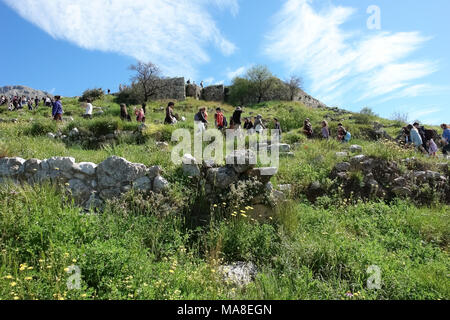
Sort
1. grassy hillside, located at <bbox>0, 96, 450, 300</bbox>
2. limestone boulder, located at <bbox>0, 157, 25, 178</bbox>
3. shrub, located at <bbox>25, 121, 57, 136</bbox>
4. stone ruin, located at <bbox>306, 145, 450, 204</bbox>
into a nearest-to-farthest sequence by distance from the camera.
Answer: grassy hillside, located at <bbox>0, 96, 450, 300</bbox>, limestone boulder, located at <bbox>0, 157, 25, 178</bbox>, stone ruin, located at <bbox>306, 145, 450, 204</bbox>, shrub, located at <bbox>25, 121, 57, 136</bbox>

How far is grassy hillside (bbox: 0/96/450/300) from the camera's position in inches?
119

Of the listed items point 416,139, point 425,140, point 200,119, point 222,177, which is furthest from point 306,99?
point 222,177

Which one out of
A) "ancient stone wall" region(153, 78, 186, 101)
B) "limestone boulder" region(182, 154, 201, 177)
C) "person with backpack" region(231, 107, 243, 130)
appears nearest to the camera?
"limestone boulder" region(182, 154, 201, 177)

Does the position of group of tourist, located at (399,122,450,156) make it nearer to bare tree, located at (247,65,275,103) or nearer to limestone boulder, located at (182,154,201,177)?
limestone boulder, located at (182,154,201,177)

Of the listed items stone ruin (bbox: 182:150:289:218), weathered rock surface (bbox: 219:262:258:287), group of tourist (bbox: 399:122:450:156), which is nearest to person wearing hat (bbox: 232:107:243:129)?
stone ruin (bbox: 182:150:289:218)

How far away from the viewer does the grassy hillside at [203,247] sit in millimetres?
3022

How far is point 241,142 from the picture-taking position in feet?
28.8

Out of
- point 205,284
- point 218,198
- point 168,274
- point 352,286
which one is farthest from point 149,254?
point 352,286

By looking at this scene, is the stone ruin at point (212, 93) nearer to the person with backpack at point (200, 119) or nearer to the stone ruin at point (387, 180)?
the person with backpack at point (200, 119)

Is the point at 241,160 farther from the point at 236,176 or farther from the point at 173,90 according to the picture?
the point at 173,90

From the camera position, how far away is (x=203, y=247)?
4352 mm
